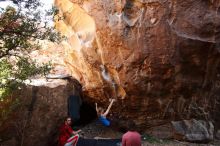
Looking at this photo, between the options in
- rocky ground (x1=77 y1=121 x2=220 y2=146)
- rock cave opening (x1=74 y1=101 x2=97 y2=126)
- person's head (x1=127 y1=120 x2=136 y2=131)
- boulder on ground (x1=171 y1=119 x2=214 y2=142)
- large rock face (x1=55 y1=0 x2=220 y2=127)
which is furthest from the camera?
rock cave opening (x1=74 y1=101 x2=97 y2=126)

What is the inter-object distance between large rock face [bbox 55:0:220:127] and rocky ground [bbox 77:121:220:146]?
21.9 inches

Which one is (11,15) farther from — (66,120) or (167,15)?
(167,15)

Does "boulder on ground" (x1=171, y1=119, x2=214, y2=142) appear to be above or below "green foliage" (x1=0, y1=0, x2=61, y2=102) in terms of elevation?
below

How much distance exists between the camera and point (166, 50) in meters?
10.0

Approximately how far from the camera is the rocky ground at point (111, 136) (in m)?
11.1

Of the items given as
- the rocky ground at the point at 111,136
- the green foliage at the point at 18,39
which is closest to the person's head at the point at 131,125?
the rocky ground at the point at 111,136

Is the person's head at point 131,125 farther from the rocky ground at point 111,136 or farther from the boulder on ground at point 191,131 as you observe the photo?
the boulder on ground at point 191,131

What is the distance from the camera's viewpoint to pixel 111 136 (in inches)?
455

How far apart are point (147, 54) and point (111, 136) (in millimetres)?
3056

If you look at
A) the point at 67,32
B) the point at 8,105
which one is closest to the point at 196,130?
the point at 67,32

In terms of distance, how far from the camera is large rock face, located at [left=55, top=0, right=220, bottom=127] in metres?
9.85

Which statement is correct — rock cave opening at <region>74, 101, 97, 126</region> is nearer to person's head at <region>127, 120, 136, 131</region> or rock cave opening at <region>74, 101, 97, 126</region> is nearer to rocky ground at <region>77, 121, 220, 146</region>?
rocky ground at <region>77, 121, 220, 146</region>

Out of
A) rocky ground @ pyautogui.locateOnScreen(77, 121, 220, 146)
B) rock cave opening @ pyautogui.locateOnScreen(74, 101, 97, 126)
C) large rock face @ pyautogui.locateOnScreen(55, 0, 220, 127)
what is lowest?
rocky ground @ pyautogui.locateOnScreen(77, 121, 220, 146)

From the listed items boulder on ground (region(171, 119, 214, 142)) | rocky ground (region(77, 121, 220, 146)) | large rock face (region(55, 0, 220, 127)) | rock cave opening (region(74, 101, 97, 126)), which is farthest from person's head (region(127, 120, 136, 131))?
rock cave opening (region(74, 101, 97, 126))
